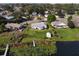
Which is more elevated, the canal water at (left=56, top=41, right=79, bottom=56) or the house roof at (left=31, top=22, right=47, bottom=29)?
the house roof at (left=31, top=22, right=47, bottom=29)

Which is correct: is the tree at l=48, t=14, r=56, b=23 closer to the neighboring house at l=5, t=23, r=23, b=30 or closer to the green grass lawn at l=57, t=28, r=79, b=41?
the green grass lawn at l=57, t=28, r=79, b=41

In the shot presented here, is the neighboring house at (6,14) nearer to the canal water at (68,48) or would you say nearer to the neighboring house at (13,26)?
the neighboring house at (13,26)

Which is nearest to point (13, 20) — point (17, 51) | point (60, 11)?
point (17, 51)

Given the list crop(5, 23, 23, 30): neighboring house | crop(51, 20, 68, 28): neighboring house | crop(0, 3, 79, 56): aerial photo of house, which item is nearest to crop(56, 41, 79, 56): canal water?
crop(0, 3, 79, 56): aerial photo of house

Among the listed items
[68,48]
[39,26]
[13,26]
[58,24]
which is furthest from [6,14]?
[68,48]

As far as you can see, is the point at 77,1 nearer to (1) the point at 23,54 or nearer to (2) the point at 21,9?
(2) the point at 21,9

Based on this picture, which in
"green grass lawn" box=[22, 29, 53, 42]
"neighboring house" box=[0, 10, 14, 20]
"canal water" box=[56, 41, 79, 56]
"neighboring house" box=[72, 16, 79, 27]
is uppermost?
"neighboring house" box=[0, 10, 14, 20]
